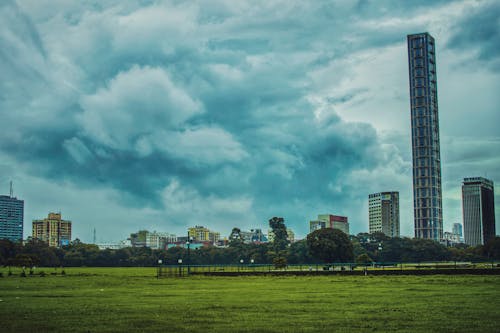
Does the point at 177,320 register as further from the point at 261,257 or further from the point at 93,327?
the point at 261,257

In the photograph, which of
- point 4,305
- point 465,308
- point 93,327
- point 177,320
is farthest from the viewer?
point 4,305

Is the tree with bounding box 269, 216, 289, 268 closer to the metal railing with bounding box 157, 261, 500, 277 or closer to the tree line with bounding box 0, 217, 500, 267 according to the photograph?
the tree line with bounding box 0, 217, 500, 267

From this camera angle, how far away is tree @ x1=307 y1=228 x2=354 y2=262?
347 feet

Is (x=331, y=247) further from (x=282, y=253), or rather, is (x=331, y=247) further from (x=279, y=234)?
(x=279, y=234)

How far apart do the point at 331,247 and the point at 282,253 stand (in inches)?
1474

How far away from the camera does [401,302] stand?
95.9 ft

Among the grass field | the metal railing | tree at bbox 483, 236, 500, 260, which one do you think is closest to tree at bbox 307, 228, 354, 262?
the metal railing

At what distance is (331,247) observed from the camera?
106 meters

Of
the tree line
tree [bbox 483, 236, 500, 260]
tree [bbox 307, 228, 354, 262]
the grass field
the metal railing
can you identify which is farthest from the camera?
tree [bbox 483, 236, 500, 260]

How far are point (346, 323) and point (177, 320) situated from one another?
21.8 ft

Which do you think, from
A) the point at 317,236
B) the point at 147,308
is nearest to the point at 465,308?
the point at 147,308

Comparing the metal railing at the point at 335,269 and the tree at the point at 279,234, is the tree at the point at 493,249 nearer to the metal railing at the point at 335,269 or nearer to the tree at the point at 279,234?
the metal railing at the point at 335,269

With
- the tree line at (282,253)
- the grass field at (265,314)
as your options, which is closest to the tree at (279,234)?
the tree line at (282,253)

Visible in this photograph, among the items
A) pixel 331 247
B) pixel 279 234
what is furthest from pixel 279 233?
pixel 331 247
